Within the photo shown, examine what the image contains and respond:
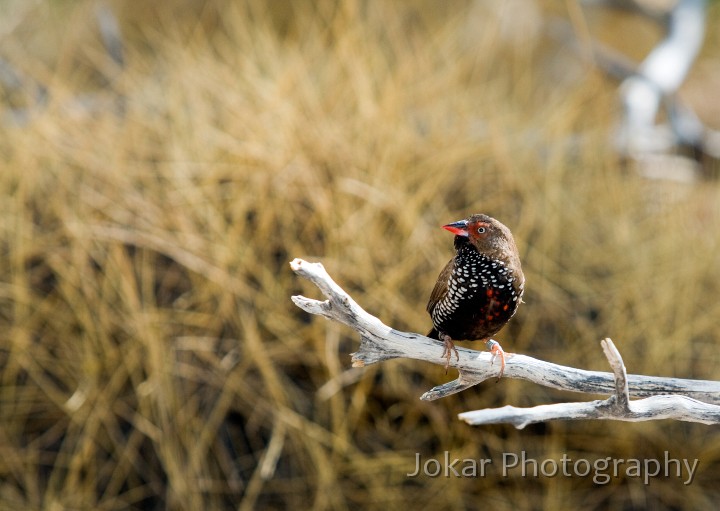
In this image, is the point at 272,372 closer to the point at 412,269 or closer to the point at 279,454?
the point at 279,454

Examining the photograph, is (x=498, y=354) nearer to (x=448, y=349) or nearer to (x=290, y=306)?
(x=448, y=349)

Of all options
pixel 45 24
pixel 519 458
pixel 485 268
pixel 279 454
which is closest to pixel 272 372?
pixel 279 454

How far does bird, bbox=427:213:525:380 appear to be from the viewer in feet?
4.53

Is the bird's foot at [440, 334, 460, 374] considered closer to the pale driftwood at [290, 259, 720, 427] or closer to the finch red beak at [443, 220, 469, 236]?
the pale driftwood at [290, 259, 720, 427]

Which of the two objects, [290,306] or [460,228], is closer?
[460,228]

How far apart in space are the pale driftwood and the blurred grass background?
74.5 inches

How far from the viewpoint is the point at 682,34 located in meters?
6.45

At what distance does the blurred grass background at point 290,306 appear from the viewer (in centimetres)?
359

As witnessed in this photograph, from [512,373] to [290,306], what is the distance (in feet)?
6.98

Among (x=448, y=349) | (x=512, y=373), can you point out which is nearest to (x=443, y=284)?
(x=448, y=349)

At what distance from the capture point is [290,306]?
3664 millimetres

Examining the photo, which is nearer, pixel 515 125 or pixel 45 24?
pixel 515 125

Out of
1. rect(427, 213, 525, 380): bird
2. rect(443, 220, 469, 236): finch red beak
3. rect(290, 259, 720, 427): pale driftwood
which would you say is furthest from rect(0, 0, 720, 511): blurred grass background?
rect(443, 220, 469, 236): finch red beak

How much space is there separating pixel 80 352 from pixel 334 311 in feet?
7.79
